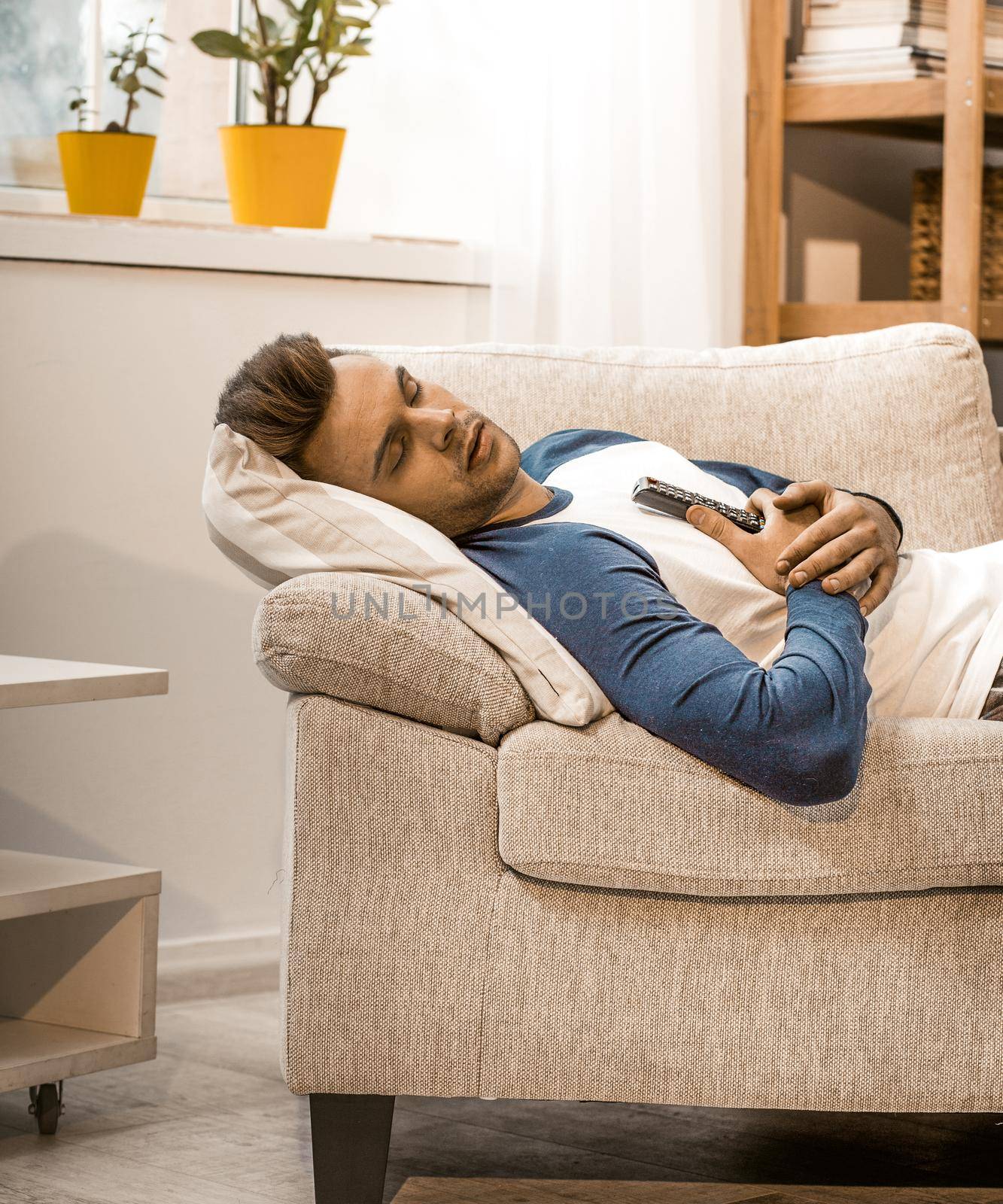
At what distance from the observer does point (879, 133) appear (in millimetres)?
A: 2959

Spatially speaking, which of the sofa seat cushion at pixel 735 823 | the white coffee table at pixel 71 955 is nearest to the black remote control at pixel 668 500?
the sofa seat cushion at pixel 735 823

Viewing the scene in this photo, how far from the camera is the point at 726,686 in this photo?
147 centimetres

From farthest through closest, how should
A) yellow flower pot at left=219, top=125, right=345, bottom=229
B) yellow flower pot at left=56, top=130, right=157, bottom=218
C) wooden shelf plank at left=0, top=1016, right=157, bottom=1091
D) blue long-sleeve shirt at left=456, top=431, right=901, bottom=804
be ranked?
yellow flower pot at left=219, top=125, right=345, bottom=229 → yellow flower pot at left=56, top=130, right=157, bottom=218 → wooden shelf plank at left=0, top=1016, right=157, bottom=1091 → blue long-sleeve shirt at left=456, top=431, right=901, bottom=804

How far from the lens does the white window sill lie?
237 cm

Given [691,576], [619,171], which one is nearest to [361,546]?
[691,576]

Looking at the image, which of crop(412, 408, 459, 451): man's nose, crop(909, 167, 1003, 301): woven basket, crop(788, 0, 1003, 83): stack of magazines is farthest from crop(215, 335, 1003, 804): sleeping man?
crop(788, 0, 1003, 83): stack of magazines

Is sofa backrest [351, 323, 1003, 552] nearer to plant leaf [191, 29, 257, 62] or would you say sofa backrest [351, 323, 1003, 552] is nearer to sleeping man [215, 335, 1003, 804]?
sleeping man [215, 335, 1003, 804]

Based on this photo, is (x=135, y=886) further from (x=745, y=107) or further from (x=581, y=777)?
(x=745, y=107)

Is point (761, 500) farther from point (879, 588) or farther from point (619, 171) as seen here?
point (619, 171)

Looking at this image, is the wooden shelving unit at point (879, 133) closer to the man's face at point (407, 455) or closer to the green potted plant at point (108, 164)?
the green potted plant at point (108, 164)

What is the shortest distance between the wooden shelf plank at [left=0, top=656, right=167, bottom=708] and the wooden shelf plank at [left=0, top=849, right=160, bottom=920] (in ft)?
0.70

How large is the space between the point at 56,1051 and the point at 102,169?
4.55 ft

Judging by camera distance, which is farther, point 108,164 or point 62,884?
point 108,164

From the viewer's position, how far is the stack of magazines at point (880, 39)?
274 centimetres
